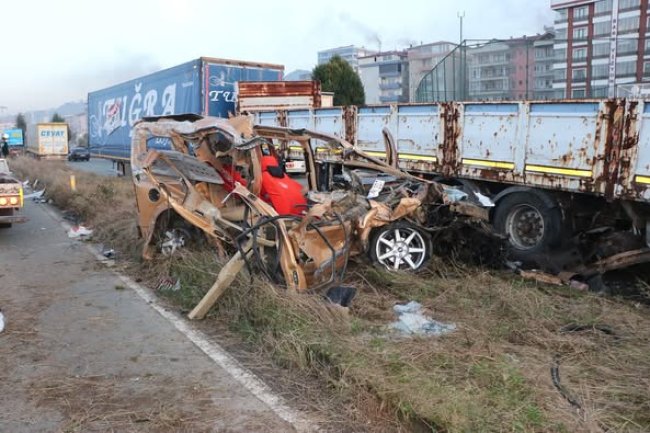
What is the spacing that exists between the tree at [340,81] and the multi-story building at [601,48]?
38.5 feet

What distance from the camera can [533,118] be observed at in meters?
8.12

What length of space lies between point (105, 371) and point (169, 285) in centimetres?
240

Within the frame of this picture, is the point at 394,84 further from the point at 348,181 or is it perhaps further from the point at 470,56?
the point at 348,181

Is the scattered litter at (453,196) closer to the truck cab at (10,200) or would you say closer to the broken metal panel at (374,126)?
the broken metal panel at (374,126)

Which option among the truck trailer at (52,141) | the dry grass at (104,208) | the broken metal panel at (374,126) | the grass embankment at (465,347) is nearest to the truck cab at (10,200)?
the dry grass at (104,208)

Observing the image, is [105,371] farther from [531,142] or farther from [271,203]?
[531,142]

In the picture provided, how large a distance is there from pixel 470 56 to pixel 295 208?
506 inches

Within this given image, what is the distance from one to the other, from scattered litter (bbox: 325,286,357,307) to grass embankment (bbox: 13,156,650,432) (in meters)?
0.13

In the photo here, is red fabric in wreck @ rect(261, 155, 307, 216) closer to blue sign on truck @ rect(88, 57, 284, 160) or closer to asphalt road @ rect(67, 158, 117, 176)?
blue sign on truck @ rect(88, 57, 284, 160)

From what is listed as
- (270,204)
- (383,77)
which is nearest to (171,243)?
(270,204)

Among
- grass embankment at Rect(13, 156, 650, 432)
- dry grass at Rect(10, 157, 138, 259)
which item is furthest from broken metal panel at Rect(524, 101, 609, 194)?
dry grass at Rect(10, 157, 138, 259)

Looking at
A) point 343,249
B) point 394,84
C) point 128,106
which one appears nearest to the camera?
point 343,249

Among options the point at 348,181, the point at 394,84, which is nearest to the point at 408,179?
the point at 348,181

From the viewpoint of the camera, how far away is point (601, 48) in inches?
1142
